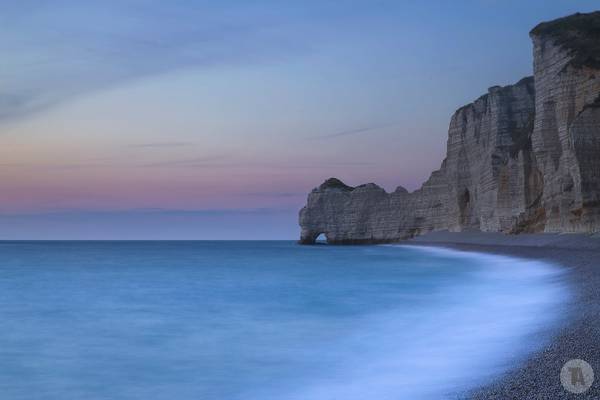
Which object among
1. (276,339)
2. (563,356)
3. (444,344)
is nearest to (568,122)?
(276,339)

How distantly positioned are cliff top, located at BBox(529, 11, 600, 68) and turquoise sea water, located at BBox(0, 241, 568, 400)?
53.1ft

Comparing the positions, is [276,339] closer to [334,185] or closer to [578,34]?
[578,34]

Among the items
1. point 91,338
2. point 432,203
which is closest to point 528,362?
point 91,338

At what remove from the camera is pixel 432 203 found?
70.0 meters

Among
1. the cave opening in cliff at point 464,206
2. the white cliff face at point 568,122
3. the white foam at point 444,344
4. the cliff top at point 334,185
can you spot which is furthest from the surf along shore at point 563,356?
the cliff top at point 334,185

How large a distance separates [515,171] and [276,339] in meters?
37.9

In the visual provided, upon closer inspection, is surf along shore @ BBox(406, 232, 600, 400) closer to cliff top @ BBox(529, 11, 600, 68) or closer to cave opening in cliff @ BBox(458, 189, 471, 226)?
cliff top @ BBox(529, 11, 600, 68)

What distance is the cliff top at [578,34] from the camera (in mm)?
32281

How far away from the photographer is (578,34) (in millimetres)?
36000

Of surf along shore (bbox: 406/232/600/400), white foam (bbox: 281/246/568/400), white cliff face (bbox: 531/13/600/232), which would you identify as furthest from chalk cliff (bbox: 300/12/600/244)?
surf along shore (bbox: 406/232/600/400)

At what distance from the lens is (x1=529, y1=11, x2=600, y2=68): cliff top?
106 ft

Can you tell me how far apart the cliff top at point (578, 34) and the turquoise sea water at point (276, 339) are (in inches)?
638

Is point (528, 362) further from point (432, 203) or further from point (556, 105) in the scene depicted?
point (432, 203)

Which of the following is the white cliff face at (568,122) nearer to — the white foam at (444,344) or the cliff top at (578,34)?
the cliff top at (578,34)
